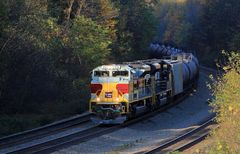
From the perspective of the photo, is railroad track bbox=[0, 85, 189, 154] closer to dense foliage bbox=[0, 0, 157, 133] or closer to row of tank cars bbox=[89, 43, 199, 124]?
row of tank cars bbox=[89, 43, 199, 124]

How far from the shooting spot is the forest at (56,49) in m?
27.5

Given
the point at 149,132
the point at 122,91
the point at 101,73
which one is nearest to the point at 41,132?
the point at 122,91

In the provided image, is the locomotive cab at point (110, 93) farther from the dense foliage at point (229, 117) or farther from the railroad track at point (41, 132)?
the dense foliage at point (229, 117)

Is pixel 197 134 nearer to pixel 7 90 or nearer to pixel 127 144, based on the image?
pixel 127 144

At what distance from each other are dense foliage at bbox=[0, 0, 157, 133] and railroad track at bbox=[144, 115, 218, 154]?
24.9 feet

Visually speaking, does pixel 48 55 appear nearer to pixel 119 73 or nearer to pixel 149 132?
pixel 119 73

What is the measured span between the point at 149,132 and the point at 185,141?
339cm

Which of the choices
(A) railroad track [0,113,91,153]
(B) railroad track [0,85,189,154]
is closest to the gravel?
(B) railroad track [0,85,189,154]

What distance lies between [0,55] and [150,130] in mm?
8824

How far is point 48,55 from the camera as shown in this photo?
3167 centimetres

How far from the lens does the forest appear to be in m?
27.5

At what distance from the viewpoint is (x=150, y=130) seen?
24.6 meters

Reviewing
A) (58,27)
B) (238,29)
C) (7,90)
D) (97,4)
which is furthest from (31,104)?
(238,29)

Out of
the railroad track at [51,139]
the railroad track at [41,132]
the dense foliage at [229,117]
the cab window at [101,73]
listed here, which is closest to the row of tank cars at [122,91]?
the cab window at [101,73]
